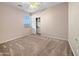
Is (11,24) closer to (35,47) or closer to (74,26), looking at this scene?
(35,47)

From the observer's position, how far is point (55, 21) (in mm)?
2016

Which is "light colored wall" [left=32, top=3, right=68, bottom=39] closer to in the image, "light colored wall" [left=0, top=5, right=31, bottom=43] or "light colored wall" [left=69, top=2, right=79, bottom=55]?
"light colored wall" [left=69, top=2, right=79, bottom=55]

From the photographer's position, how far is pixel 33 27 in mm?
2078

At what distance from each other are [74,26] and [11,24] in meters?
1.20

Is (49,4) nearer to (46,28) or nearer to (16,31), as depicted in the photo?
(46,28)

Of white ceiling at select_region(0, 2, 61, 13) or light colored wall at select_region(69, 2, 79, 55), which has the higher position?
white ceiling at select_region(0, 2, 61, 13)

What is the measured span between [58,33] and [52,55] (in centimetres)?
44

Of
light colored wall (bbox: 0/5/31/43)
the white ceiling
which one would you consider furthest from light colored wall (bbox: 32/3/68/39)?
light colored wall (bbox: 0/5/31/43)

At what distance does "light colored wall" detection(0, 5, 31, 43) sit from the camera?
1924 millimetres

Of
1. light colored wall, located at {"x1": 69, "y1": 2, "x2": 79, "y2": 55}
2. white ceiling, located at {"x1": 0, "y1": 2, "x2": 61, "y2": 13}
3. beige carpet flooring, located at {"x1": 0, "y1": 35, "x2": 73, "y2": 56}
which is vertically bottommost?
beige carpet flooring, located at {"x1": 0, "y1": 35, "x2": 73, "y2": 56}

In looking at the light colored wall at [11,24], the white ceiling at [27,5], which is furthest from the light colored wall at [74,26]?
the light colored wall at [11,24]

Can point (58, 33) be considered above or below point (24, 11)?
below

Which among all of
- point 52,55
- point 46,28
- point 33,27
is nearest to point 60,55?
point 52,55

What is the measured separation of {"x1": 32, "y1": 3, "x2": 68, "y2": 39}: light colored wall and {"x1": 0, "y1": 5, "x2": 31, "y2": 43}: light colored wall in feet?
0.99
